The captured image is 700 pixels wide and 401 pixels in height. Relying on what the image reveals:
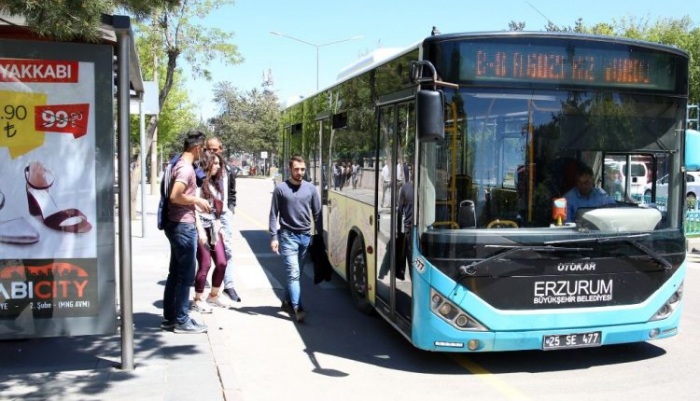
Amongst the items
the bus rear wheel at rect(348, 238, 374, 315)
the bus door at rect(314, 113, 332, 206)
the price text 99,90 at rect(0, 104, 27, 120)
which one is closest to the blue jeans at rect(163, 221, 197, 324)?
the price text 99,90 at rect(0, 104, 27, 120)

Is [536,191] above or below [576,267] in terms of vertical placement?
above

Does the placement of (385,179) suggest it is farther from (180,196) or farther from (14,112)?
(14,112)

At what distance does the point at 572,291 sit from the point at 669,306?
1063 millimetres

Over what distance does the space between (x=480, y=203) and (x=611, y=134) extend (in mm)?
1338

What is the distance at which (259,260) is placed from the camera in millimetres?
12359

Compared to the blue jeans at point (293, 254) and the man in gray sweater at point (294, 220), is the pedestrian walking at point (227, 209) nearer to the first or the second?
the man in gray sweater at point (294, 220)

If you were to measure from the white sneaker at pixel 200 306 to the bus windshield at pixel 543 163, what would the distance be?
3483mm

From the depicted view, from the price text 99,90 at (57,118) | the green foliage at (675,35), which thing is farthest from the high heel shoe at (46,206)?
the green foliage at (675,35)

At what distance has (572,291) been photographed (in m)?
5.53

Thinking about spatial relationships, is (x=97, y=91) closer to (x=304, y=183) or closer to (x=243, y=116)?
(x=304, y=183)

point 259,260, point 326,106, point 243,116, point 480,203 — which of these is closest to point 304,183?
point 326,106

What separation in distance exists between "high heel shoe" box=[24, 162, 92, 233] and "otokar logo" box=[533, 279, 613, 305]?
3667mm

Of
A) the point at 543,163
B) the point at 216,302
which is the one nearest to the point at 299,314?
the point at 216,302

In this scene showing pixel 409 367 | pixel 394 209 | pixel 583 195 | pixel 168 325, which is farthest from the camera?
pixel 168 325
